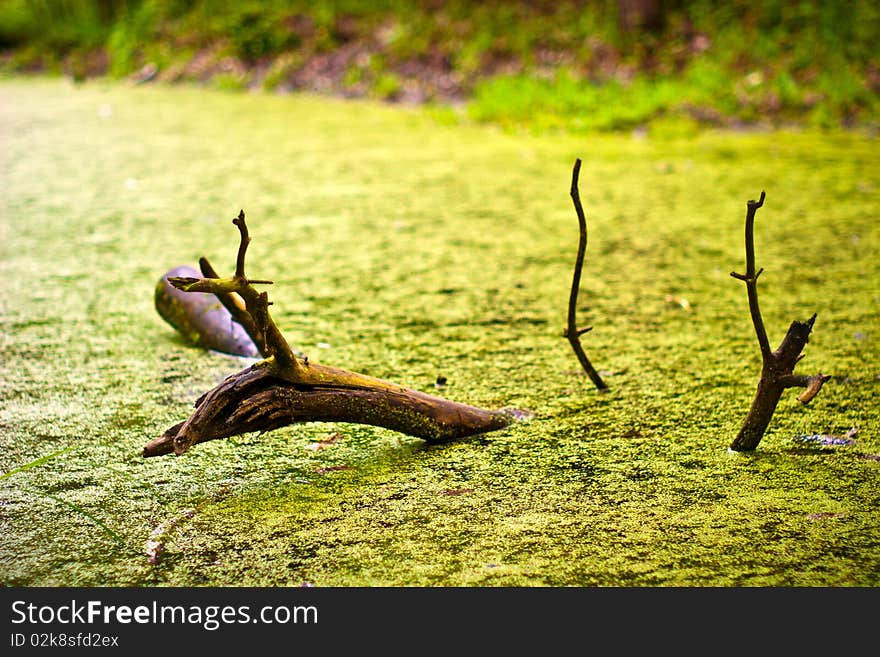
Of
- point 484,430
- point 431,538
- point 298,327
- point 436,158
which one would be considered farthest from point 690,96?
point 431,538

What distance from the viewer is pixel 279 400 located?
56.4 inches

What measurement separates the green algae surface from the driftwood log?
7cm

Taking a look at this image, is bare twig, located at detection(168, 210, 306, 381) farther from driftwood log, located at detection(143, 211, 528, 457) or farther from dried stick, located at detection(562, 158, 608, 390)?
dried stick, located at detection(562, 158, 608, 390)

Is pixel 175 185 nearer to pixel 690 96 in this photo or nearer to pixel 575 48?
pixel 690 96

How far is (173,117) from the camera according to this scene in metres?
6.45

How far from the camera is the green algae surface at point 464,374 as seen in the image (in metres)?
1.30

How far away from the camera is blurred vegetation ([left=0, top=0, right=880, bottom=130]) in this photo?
539 centimetres

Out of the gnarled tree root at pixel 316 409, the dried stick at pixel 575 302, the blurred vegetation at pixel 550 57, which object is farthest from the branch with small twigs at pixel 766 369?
the blurred vegetation at pixel 550 57

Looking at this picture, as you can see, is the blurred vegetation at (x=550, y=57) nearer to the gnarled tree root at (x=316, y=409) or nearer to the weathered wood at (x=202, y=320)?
the weathered wood at (x=202, y=320)

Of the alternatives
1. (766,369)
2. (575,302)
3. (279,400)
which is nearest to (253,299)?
(279,400)

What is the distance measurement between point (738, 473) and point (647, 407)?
300 millimetres

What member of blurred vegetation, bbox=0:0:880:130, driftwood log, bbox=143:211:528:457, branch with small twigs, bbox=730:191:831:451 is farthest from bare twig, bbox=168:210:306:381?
blurred vegetation, bbox=0:0:880:130

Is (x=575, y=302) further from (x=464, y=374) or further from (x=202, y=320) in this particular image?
(x=202, y=320)

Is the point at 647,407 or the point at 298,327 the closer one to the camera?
the point at 647,407
